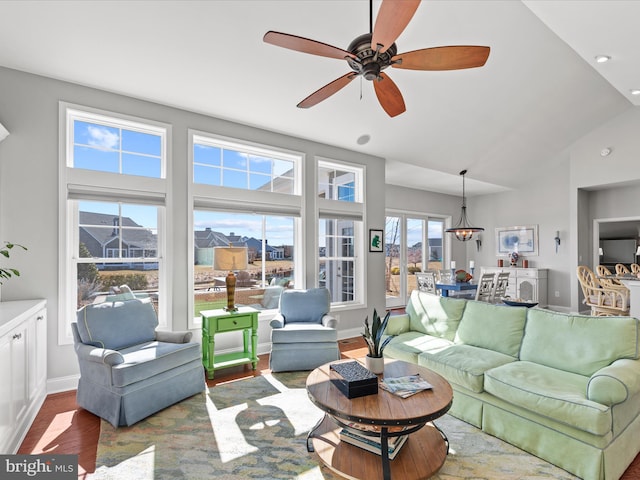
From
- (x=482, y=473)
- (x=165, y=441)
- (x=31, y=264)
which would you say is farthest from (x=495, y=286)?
(x=31, y=264)

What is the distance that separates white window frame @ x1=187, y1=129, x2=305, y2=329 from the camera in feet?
13.0

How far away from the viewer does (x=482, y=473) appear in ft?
6.82

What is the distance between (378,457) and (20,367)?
2505mm

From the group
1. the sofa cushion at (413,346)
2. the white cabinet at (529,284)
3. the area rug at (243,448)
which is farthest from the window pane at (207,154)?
the white cabinet at (529,284)

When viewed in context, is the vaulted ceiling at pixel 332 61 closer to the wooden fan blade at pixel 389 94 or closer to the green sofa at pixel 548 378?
the wooden fan blade at pixel 389 94

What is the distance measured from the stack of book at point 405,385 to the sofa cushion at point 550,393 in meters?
0.58

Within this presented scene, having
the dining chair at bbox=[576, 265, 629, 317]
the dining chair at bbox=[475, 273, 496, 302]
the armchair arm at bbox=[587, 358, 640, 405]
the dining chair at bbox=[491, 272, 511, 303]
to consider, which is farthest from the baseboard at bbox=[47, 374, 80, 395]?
the dining chair at bbox=[576, 265, 629, 317]

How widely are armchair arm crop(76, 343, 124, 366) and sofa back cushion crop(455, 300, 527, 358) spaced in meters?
2.94

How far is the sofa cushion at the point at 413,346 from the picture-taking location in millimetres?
3133

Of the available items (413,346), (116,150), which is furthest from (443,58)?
(116,150)

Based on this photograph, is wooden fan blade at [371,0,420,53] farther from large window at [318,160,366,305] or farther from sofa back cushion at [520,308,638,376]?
large window at [318,160,366,305]

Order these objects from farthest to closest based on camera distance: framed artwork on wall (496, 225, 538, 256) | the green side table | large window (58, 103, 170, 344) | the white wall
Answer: framed artwork on wall (496, 225, 538, 256) → the green side table → large window (58, 103, 170, 344) → the white wall

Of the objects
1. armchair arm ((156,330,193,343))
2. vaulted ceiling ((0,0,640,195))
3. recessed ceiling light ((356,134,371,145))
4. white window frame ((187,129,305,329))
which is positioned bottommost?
armchair arm ((156,330,193,343))

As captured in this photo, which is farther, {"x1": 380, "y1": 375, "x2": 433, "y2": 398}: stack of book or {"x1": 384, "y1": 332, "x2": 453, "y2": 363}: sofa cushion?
{"x1": 384, "y1": 332, "x2": 453, "y2": 363}: sofa cushion
